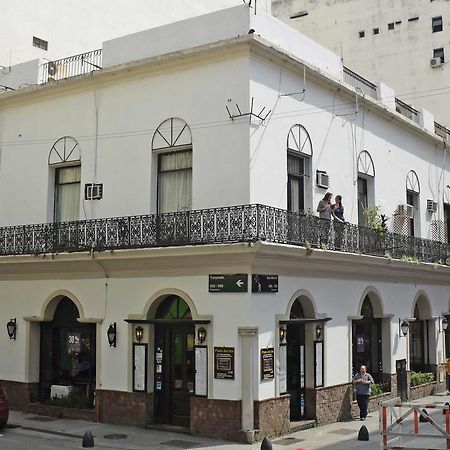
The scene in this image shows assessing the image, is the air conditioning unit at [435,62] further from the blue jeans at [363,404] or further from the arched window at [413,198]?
the blue jeans at [363,404]

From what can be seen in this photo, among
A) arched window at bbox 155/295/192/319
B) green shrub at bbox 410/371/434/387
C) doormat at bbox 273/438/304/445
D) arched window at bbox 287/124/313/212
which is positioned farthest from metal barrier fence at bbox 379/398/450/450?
green shrub at bbox 410/371/434/387

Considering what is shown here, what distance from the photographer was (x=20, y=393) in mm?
20594

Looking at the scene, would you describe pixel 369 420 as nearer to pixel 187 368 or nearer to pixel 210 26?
pixel 187 368

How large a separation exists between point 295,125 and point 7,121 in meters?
9.62

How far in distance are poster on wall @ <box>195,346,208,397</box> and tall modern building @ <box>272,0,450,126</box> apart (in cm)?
2193

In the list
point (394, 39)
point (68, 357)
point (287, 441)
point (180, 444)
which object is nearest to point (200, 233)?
point (180, 444)

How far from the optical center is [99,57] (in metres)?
22.0

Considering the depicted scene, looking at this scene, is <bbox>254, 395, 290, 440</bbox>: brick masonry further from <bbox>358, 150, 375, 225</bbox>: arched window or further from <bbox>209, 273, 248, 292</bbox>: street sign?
<bbox>358, 150, 375, 225</bbox>: arched window

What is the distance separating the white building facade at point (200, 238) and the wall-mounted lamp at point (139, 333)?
29 mm

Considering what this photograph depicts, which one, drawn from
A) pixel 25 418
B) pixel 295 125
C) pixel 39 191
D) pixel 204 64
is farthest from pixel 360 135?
pixel 25 418

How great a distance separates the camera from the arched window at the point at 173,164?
1855 cm

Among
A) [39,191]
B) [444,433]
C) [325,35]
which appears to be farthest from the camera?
[325,35]

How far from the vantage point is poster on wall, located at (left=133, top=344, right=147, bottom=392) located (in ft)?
59.9

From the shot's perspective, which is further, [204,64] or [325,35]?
[325,35]
